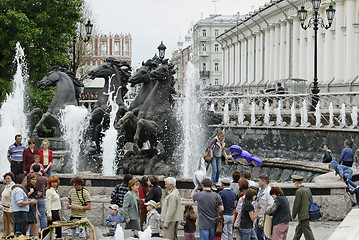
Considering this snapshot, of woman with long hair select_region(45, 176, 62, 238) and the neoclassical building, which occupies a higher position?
the neoclassical building

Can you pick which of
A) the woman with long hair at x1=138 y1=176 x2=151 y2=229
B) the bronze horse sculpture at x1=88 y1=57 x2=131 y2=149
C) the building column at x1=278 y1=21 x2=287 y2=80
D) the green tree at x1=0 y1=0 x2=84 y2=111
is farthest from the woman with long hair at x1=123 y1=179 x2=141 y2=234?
the building column at x1=278 y1=21 x2=287 y2=80

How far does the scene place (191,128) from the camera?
19.6 metres

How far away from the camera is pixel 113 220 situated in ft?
33.3

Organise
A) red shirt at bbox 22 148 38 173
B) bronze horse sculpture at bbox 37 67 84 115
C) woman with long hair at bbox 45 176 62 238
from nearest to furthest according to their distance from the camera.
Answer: woman with long hair at bbox 45 176 62 238 → red shirt at bbox 22 148 38 173 → bronze horse sculpture at bbox 37 67 84 115

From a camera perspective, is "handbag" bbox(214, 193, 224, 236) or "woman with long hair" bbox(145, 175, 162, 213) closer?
"handbag" bbox(214, 193, 224, 236)

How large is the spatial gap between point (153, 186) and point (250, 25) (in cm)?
6986

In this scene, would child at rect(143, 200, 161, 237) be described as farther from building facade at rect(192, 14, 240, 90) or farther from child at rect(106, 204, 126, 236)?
building facade at rect(192, 14, 240, 90)

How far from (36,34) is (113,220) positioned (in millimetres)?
21672

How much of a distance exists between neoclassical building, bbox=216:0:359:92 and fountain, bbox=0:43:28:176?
1929 centimetres

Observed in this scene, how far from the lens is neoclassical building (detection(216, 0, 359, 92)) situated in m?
47.9

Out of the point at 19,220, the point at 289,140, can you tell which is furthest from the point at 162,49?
the point at 19,220

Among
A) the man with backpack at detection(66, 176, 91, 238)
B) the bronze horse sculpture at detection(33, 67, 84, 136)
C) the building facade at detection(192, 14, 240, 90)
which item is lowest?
the man with backpack at detection(66, 176, 91, 238)

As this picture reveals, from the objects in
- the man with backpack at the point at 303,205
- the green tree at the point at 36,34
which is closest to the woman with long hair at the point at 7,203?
the man with backpack at the point at 303,205

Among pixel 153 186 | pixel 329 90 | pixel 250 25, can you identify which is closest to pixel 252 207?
pixel 153 186
